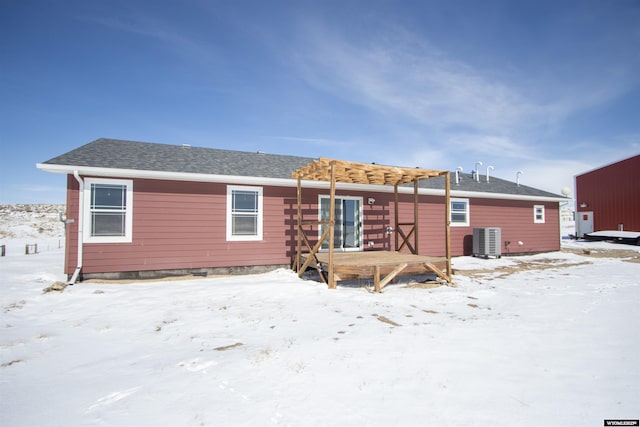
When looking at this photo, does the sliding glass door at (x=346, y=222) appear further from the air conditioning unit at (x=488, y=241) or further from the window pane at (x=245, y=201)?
the air conditioning unit at (x=488, y=241)

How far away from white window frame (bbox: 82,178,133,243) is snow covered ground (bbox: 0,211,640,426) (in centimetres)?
160

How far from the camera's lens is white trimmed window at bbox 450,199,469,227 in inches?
482

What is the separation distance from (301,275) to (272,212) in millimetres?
2187

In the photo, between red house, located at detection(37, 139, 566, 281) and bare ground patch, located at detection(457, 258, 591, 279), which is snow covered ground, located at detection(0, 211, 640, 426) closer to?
red house, located at detection(37, 139, 566, 281)

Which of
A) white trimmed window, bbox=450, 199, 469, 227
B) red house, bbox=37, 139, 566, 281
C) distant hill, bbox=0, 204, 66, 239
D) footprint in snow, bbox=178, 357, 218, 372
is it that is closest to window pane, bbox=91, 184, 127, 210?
red house, bbox=37, 139, 566, 281

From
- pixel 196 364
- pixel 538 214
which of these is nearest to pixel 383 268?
pixel 196 364

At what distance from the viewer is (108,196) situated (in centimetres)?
771

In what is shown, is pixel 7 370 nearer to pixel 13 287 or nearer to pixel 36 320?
pixel 36 320

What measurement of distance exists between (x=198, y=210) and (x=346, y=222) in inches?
189

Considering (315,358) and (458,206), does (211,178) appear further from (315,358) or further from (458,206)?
(458,206)

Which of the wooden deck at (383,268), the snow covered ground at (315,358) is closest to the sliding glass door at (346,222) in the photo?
the wooden deck at (383,268)

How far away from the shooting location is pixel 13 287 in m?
6.51

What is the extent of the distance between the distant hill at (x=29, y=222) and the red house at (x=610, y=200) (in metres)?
40.3

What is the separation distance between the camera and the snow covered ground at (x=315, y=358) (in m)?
2.23
